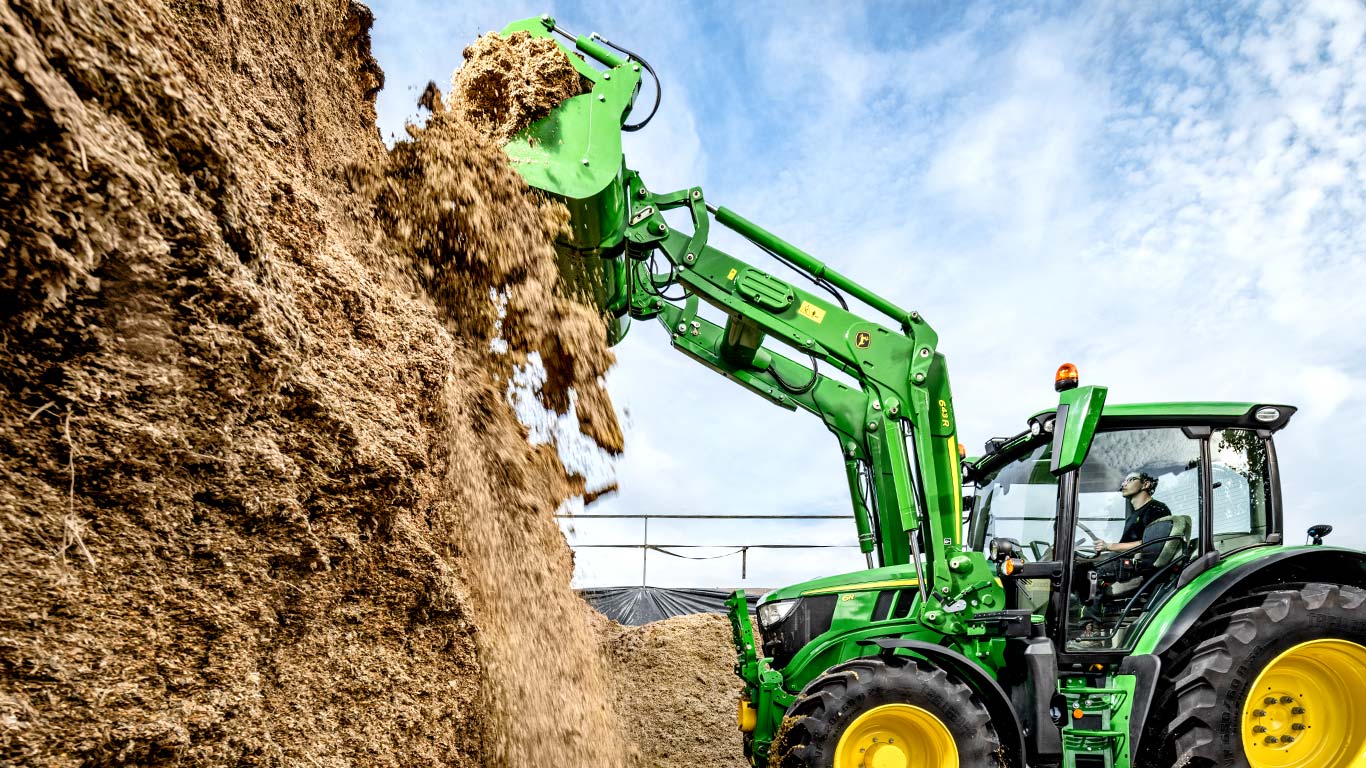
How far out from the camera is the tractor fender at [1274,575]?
4020 millimetres

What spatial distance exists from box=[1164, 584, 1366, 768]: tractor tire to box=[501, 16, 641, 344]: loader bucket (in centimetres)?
343

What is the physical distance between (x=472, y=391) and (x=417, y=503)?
0.77 metres

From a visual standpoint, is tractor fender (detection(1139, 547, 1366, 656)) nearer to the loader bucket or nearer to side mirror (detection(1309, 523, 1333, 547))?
side mirror (detection(1309, 523, 1333, 547))

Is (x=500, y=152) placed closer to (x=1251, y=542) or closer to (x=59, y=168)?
(x=59, y=168)

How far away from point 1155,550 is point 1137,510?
22 centimetres

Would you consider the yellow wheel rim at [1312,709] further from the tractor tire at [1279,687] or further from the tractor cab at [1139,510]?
the tractor cab at [1139,510]

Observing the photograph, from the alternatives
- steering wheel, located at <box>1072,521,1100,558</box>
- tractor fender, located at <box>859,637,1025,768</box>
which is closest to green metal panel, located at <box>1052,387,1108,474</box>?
steering wheel, located at <box>1072,521,1100,558</box>

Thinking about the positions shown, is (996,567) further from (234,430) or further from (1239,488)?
(234,430)

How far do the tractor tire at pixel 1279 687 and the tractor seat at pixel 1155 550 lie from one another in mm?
411

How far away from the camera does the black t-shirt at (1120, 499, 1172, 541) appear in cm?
449

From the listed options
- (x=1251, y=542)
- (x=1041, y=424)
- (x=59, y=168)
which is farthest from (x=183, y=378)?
(x=1251, y=542)

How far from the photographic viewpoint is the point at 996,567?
15.5 feet

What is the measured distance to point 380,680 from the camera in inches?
97.0

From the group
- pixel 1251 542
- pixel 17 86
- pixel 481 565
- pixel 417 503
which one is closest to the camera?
pixel 17 86
